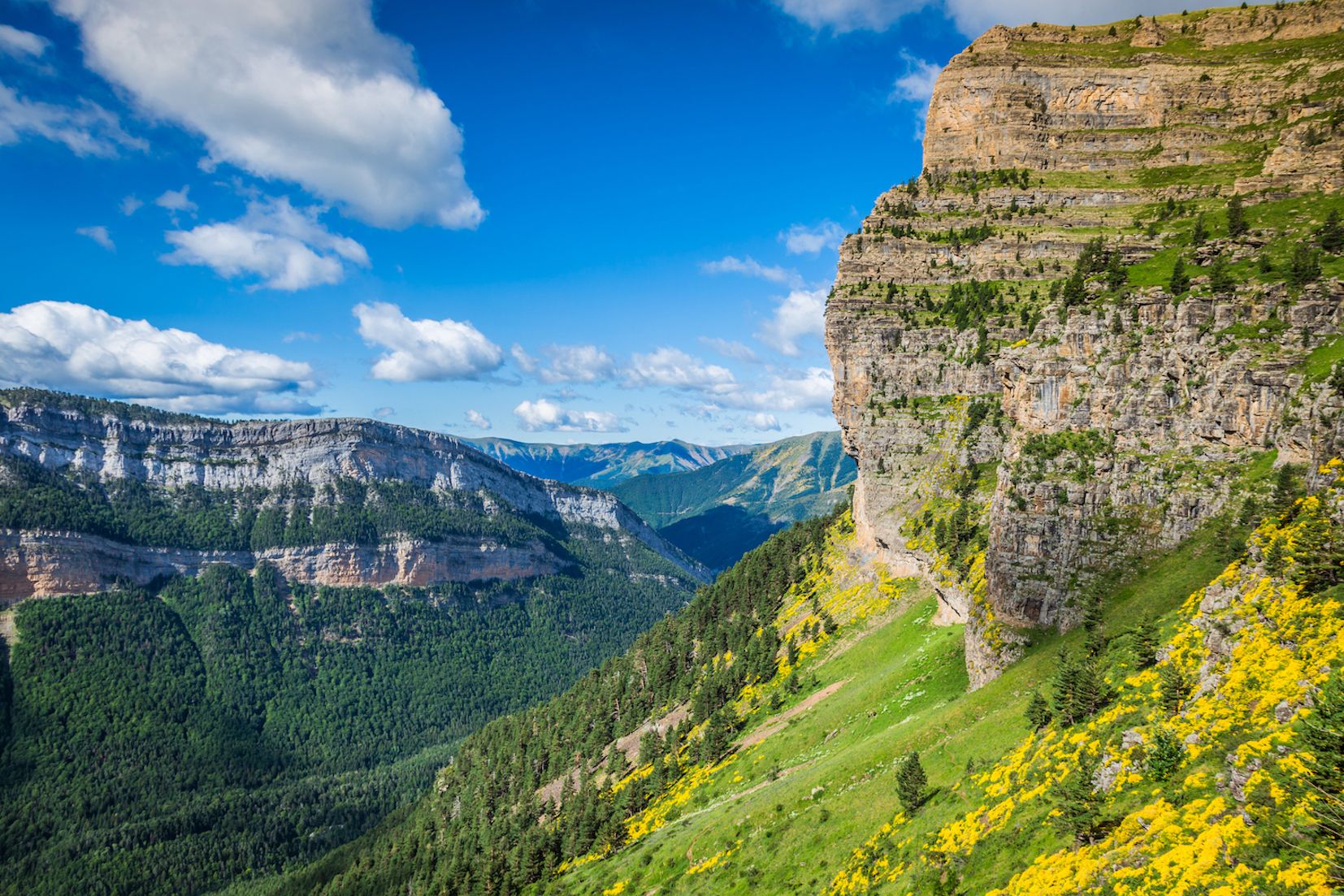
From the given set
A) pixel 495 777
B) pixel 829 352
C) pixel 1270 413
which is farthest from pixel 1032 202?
pixel 495 777

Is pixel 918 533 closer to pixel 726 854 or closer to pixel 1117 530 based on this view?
pixel 1117 530

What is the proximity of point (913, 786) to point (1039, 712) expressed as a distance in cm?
963

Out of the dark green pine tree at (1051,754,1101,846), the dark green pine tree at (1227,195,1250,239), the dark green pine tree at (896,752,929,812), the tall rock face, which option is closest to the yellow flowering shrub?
the dark green pine tree at (1051,754,1101,846)

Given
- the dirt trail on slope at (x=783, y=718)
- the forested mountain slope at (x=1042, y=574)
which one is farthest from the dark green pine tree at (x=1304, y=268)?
the dirt trail on slope at (x=783, y=718)

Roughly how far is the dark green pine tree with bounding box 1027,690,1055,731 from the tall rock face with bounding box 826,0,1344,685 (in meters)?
14.5

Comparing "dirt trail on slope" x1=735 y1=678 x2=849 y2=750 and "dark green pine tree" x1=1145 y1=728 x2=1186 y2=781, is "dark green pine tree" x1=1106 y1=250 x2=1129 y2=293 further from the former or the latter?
"dirt trail on slope" x1=735 y1=678 x2=849 y2=750

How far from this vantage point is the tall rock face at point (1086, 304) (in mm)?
52062

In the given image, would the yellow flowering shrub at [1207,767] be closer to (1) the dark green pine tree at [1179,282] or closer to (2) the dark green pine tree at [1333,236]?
(1) the dark green pine tree at [1179,282]

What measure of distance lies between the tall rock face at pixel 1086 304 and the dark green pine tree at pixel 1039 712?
14506 millimetres

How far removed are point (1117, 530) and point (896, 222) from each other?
74.6 m

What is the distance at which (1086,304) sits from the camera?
6300 cm

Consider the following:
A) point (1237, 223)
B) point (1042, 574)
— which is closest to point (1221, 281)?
point (1237, 223)

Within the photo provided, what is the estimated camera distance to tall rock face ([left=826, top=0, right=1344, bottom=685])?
52062mm

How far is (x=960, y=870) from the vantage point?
112ft
